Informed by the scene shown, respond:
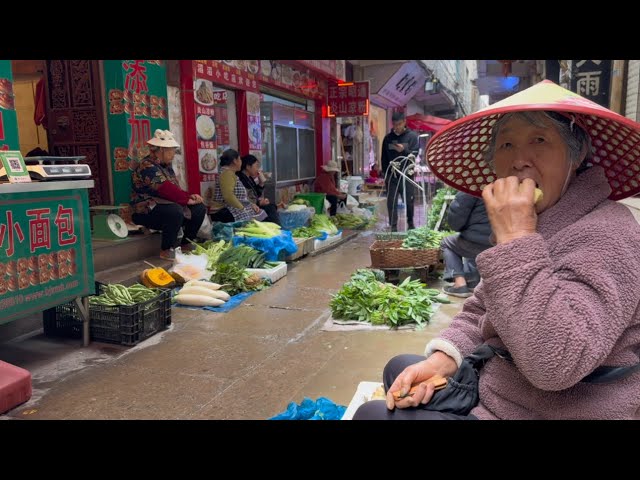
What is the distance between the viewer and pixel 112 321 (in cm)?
435

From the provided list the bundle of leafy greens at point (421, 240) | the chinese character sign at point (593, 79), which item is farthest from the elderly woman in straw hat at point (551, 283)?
the chinese character sign at point (593, 79)

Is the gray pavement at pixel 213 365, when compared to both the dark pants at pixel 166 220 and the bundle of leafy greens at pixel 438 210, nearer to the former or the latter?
the dark pants at pixel 166 220

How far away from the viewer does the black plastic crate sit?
14.1 ft

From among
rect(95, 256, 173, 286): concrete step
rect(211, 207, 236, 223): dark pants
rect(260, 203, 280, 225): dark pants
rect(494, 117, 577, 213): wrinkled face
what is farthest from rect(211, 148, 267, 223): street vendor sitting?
rect(494, 117, 577, 213): wrinkled face

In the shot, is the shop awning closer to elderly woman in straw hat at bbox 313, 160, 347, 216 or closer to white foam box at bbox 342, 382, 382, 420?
elderly woman in straw hat at bbox 313, 160, 347, 216

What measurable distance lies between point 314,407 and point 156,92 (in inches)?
239

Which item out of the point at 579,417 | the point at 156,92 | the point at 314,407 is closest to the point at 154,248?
the point at 156,92

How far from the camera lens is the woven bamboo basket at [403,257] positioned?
6066mm

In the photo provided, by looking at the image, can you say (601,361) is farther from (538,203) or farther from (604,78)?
(604,78)

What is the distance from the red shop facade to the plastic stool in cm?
502

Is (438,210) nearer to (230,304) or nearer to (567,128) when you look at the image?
(230,304)

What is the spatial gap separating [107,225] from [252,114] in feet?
15.3

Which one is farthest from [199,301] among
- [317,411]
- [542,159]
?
[542,159]

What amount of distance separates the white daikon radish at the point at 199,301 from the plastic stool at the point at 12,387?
7.20 feet
